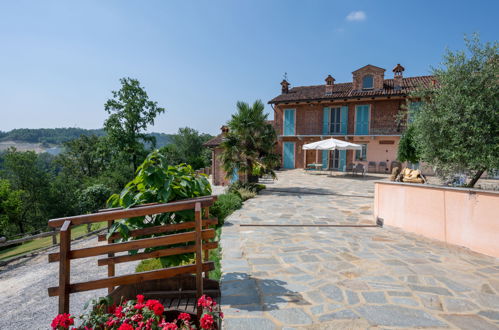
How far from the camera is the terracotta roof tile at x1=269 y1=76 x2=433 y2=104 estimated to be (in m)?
17.3

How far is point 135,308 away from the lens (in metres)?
1.70

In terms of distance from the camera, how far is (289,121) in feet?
68.2

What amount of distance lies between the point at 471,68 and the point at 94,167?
3950 cm

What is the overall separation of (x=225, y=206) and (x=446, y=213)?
18.3 ft

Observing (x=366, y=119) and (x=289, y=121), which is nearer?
(x=366, y=119)

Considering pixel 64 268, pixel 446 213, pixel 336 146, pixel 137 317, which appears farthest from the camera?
pixel 336 146

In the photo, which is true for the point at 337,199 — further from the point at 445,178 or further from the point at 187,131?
the point at 187,131

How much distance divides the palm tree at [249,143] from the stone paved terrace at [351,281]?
5451mm

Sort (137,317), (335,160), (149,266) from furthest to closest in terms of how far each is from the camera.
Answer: (335,160) < (149,266) < (137,317)

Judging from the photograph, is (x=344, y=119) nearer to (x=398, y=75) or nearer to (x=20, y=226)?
(x=398, y=75)

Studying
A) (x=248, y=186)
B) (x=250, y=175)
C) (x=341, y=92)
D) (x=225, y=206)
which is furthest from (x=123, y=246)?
(x=341, y=92)

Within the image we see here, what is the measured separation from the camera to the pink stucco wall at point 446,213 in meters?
4.07

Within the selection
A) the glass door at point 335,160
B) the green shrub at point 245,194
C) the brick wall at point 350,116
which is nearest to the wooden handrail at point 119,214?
the green shrub at point 245,194

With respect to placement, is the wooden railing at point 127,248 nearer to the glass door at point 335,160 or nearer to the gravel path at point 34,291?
the gravel path at point 34,291
